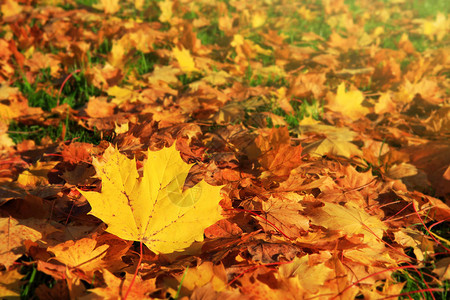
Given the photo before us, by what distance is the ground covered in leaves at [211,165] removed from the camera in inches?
41.6

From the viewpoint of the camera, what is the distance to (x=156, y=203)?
1.08 metres

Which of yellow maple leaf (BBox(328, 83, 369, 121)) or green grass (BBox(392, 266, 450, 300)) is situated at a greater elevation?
yellow maple leaf (BBox(328, 83, 369, 121))

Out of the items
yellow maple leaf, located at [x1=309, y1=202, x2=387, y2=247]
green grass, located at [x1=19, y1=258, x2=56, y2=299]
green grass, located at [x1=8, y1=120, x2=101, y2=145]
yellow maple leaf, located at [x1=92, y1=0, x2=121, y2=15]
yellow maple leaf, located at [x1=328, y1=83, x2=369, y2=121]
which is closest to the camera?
green grass, located at [x1=19, y1=258, x2=56, y2=299]

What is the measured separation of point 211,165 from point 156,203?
0.41 metres

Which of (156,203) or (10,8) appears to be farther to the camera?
(10,8)

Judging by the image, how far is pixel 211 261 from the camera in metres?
1.06

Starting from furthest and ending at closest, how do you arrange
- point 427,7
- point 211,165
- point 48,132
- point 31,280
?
point 427,7
point 48,132
point 211,165
point 31,280

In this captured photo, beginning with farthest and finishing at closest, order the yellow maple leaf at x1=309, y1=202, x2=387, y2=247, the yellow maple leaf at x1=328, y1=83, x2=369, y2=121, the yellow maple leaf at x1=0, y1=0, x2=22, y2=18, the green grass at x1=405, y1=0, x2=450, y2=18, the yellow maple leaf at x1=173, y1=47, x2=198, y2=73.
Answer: the green grass at x1=405, y1=0, x2=450, y2=18 < the yellow maple leaf at x1=0, y1=0, x2=22, y2=18 < the yellow maple leaf at x1=173, y1=47, x2=198, y2=73 < the yellow maple leaf at x1=328, y1=83, x2=369, y2=121 < the yellow maple leaf at x1=309, y1=202, x2=387, y2=247

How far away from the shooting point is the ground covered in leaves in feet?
3.47

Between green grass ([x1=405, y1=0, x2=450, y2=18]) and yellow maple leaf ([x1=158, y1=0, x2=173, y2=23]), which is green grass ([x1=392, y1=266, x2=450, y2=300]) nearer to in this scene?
yellow maple leaf ([x1=158, y1=0, x2=173, y2=23])

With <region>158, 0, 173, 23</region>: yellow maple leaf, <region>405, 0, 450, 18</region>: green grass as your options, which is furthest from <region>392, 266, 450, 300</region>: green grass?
<region>405, 0, 450, 18</region>: green grass

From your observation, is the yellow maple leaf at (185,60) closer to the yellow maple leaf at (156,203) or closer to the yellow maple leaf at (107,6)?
the yellow maple leaf at (107,6)

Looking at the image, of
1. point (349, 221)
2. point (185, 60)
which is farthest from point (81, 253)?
point (185, 60)

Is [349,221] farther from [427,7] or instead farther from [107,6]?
[427,7]
